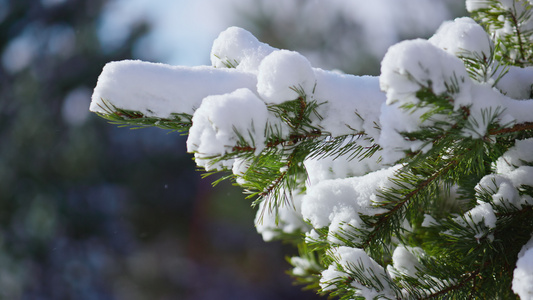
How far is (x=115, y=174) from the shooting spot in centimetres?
842

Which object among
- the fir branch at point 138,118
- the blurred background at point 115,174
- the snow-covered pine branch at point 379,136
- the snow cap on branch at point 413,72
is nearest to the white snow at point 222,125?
the snow-covered pine branch at point 379,136

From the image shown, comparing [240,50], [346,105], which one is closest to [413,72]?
[346,105]

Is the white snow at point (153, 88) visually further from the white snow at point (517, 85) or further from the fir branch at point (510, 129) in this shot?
the white snow at point (517, 85)

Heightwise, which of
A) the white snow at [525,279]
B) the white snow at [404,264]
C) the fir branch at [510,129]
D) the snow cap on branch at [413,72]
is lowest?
the white snow at [404,264]

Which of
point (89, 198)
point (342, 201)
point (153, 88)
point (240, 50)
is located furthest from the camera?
point (89, 198)

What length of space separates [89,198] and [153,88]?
8.18 meters

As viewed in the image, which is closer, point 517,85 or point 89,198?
point 517,85

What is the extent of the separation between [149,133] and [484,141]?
→ 338 inches

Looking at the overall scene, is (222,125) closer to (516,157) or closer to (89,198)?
(516,157)

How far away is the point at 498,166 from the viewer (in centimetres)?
113

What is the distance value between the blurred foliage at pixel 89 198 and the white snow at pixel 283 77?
8237 millimetres

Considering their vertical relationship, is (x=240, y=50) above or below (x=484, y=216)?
above

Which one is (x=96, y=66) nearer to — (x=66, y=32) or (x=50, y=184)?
(x=66, y=32)

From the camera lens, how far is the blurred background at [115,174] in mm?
7930
